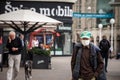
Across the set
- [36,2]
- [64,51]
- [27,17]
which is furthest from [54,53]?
[27,17]

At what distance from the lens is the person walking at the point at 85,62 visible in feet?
28.8

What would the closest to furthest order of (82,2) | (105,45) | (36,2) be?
(105,45), (36,2), (82,2)

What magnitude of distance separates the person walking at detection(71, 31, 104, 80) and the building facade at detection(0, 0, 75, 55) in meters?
30.9

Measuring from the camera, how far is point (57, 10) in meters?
42.5

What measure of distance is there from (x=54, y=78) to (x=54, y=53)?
24.5 m

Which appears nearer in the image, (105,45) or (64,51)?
(105,45)

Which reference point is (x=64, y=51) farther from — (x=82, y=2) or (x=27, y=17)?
(x=82, y=2)

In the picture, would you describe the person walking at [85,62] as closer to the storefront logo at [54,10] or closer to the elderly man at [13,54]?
the elderly man at [13,54]

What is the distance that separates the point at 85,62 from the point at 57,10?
3381 centimetres

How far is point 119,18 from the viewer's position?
63.4 metres

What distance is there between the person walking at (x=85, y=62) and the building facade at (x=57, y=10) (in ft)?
101

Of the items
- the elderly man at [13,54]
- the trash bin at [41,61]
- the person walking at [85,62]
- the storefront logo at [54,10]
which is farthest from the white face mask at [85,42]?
the storefront logo at [54,10]

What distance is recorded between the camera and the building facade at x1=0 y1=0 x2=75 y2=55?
41250mm

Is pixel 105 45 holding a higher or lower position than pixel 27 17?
lower
